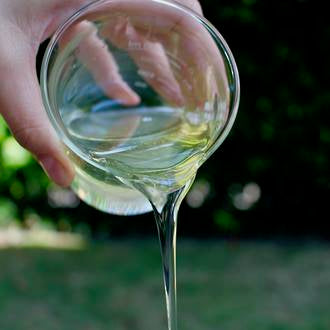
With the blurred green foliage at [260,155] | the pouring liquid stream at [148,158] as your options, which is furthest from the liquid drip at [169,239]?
the blurred green foliage at [260,155]

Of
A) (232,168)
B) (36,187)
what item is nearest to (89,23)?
(232,168)

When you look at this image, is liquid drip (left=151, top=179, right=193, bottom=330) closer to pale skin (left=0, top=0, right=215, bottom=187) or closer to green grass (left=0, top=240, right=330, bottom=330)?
pale skin (left=0, top=0, right=215, bottom=187)

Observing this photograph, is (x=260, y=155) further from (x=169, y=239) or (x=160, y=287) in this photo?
(x=169, y=239)

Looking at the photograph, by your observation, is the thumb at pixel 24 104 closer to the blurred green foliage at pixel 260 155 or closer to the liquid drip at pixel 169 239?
Answer: the liquid drip at pixel 169 239

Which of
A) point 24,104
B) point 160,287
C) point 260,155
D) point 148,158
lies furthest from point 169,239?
point 260,155

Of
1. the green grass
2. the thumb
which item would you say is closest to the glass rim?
the thumb

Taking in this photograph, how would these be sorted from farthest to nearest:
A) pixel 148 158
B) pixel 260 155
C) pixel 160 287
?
pixel 260 155, pixel 160 287, pixel 148 158
